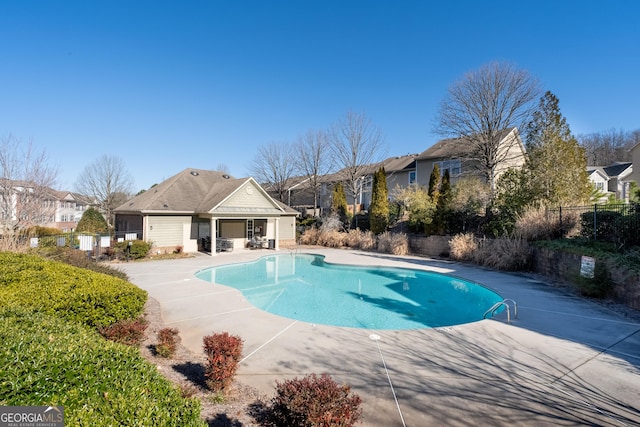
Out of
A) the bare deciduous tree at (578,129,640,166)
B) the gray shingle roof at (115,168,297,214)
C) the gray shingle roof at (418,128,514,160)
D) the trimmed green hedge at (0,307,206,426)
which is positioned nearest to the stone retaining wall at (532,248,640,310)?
the trimmed green hedge at (0,307,206,426)

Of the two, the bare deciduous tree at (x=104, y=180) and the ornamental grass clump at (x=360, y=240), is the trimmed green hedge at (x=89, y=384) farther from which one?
the bare deciduous tree at (x=104, y=180)

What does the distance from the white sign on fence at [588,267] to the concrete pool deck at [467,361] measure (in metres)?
0.77

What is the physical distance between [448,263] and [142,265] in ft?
52.3

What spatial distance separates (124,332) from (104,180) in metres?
40.9

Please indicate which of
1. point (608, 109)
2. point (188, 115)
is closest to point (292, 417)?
point (188, 115)

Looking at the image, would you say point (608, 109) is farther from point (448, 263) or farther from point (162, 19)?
point (162, 19)

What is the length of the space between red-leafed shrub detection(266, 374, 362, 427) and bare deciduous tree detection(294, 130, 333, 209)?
2861 centimetres

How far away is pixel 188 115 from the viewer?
2105cm

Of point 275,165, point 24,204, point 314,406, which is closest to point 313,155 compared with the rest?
point 275,165

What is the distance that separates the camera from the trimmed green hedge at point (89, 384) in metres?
2.18

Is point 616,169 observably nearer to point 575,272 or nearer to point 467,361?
point 575,272

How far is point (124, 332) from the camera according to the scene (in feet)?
18.0

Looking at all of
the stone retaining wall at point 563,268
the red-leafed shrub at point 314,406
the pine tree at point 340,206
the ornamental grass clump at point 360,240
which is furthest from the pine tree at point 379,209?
the red-leafed shrub at point 314,406

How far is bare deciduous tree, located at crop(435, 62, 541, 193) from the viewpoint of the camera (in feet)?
68.8
